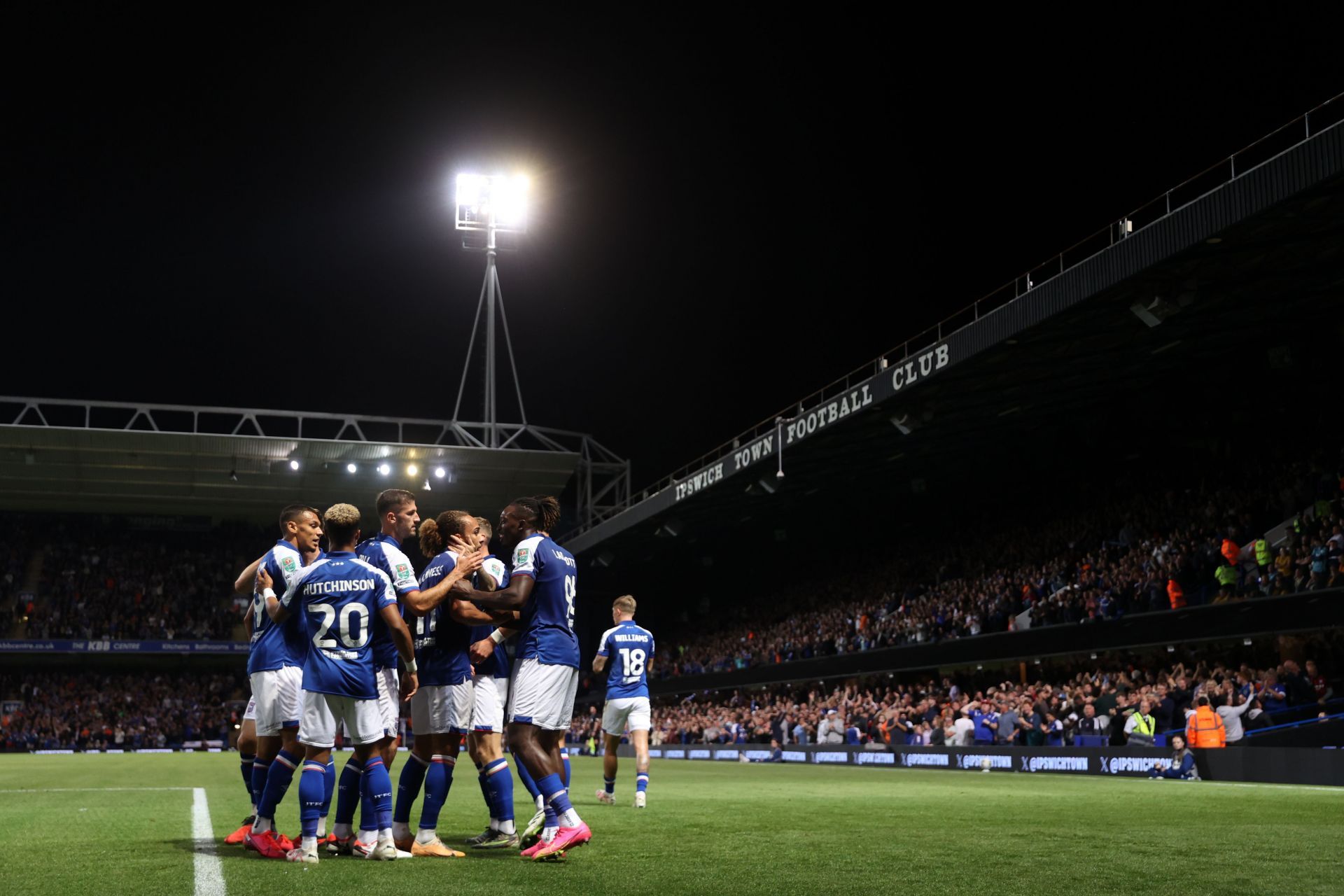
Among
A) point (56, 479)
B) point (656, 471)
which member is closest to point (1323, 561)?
point (656, 471)

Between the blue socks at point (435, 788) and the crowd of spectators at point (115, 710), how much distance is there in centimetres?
4355

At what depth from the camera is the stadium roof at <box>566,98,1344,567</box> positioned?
67.2ft

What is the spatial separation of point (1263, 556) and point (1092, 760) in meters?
5.16

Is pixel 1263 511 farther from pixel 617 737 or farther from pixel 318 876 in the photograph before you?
pixel 318 876

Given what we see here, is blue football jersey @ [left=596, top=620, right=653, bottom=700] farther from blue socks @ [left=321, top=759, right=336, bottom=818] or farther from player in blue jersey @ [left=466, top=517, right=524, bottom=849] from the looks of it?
blue socks @ [left=321, top=759, right=336, bottom=818]

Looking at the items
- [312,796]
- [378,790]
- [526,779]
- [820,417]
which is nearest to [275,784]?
[312,796]

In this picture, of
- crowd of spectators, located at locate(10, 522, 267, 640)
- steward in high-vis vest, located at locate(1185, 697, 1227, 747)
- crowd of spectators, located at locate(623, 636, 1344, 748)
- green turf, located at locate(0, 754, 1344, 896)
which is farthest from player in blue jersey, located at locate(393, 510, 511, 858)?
crowd of spectators, located at locate(10, 522, 267, 640)

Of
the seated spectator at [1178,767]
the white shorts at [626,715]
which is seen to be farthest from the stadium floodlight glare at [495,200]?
the white shorts at [626,715]

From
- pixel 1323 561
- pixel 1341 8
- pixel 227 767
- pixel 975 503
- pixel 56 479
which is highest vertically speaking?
pixel 1341 8

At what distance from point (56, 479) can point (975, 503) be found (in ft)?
116

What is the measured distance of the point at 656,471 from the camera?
53.9 meters

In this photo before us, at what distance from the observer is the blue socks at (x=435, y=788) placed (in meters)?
8.03

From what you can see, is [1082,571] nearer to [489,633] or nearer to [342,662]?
[489,633]

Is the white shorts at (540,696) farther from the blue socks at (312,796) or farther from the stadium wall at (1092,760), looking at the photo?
the stadium wall at (1092,760)
